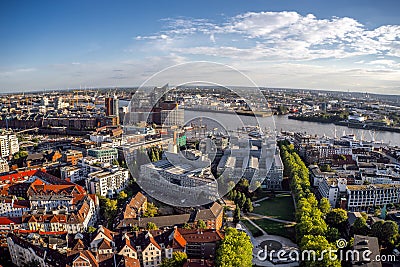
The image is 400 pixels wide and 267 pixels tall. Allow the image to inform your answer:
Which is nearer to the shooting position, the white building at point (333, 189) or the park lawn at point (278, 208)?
the park lawn at point (278, 208)

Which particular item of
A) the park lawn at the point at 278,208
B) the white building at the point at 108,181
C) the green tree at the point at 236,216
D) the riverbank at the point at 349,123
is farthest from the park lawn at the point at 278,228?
the riverbank at the point at 349,123

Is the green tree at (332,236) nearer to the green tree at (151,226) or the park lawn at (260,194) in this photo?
the park lawn at (260,194)

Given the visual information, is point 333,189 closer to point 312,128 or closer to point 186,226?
point 186,226

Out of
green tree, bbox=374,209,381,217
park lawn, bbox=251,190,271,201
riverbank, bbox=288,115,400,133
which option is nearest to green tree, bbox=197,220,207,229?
park lawn, bbox=251,190,271,201

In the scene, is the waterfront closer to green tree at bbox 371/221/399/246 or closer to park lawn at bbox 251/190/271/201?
park lawn at bbox 251/190/271/201

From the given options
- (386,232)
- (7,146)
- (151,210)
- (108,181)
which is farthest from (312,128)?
(7,146)

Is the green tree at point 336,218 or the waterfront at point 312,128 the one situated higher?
the waterfront at point 312,128
